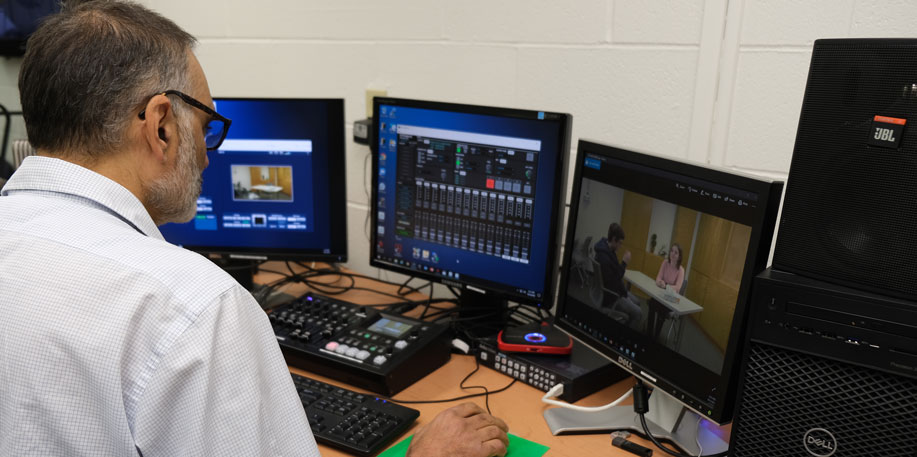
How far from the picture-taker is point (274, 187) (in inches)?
69.4

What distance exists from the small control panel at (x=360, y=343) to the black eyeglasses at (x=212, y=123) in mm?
474

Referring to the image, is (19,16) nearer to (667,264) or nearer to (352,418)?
(352,418)

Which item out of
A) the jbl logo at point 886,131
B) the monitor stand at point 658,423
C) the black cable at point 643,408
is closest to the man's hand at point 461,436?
the monitor stand at point 658,423

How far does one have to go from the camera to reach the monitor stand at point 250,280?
6.01 ft

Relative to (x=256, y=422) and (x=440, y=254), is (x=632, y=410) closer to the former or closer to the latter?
(x=440, y=254)

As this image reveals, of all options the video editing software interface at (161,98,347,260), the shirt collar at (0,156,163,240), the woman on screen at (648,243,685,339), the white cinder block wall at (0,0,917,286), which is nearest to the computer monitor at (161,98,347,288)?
the video editing software interface at (161,98,347,260)

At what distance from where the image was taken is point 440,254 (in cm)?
160

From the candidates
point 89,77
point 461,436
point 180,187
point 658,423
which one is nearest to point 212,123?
point 180,187

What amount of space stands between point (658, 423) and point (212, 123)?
929mm

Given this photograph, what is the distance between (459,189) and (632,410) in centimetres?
58

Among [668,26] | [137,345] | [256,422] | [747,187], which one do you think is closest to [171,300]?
[137,345]

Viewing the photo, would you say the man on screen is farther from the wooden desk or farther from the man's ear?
the man's ear

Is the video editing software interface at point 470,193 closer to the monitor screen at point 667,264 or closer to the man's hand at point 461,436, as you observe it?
the monitor screen at point 667,264

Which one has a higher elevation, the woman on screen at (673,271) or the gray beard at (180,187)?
the gray beard at (180,187)
